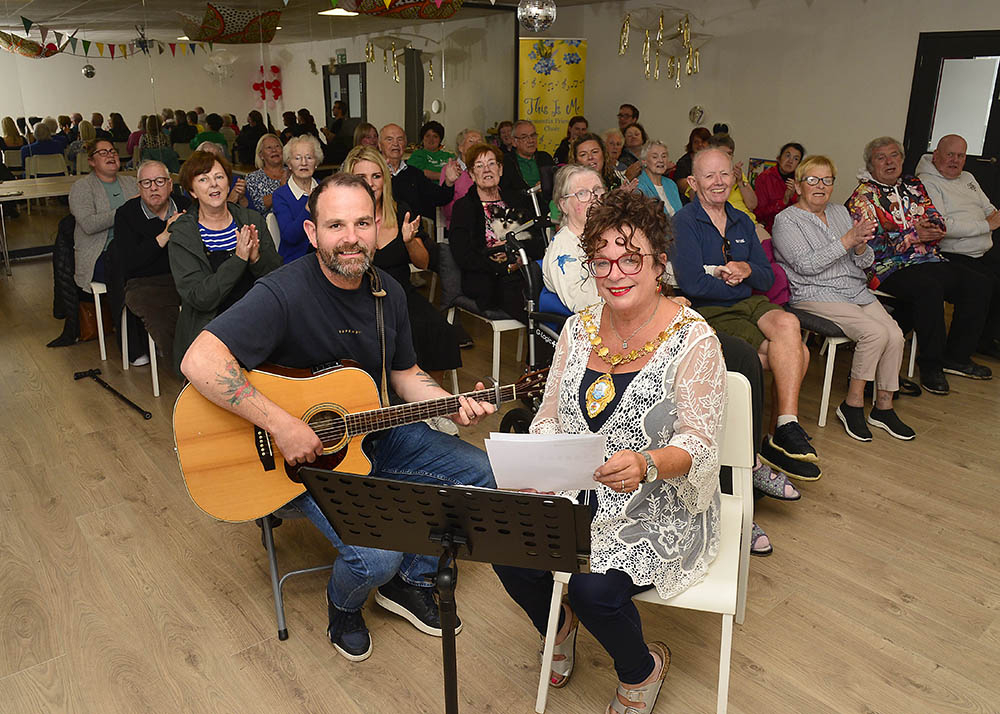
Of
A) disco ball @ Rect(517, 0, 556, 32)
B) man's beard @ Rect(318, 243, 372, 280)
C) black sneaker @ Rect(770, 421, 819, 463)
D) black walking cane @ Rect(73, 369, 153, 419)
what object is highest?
disco ball @ Rect(517, 0, 556, 32)

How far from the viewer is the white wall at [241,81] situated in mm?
6285

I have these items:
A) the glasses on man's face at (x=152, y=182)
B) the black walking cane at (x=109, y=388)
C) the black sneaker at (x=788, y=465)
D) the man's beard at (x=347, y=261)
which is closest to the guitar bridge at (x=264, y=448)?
the man's beard at (x=347, y=261)

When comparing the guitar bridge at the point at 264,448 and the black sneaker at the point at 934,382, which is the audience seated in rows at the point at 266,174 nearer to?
the guitar bridge at the point at 264,448

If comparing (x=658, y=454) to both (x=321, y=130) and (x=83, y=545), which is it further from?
(x=321, y=130)

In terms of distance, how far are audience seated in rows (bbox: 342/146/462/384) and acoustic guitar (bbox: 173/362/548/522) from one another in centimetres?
152

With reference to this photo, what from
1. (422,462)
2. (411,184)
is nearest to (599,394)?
(422,462)

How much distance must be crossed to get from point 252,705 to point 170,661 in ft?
1.11

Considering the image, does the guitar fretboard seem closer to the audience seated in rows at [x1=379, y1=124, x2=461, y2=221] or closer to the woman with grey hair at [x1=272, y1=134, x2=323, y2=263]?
the woman with grey hair at [x1=272, y1=134, x2=323, y2=263]

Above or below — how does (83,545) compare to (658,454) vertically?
below

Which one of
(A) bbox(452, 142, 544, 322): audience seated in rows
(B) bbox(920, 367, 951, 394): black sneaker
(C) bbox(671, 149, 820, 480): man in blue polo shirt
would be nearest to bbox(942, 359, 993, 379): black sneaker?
(B) bbox(920, 367, 951, 394): black sneaker

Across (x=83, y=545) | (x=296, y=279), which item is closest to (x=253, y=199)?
(x=83, y=545)

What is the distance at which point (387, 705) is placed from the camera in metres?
2.18

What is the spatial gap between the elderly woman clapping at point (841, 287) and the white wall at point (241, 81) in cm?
488

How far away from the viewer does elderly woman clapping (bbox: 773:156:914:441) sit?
3.94 metres
